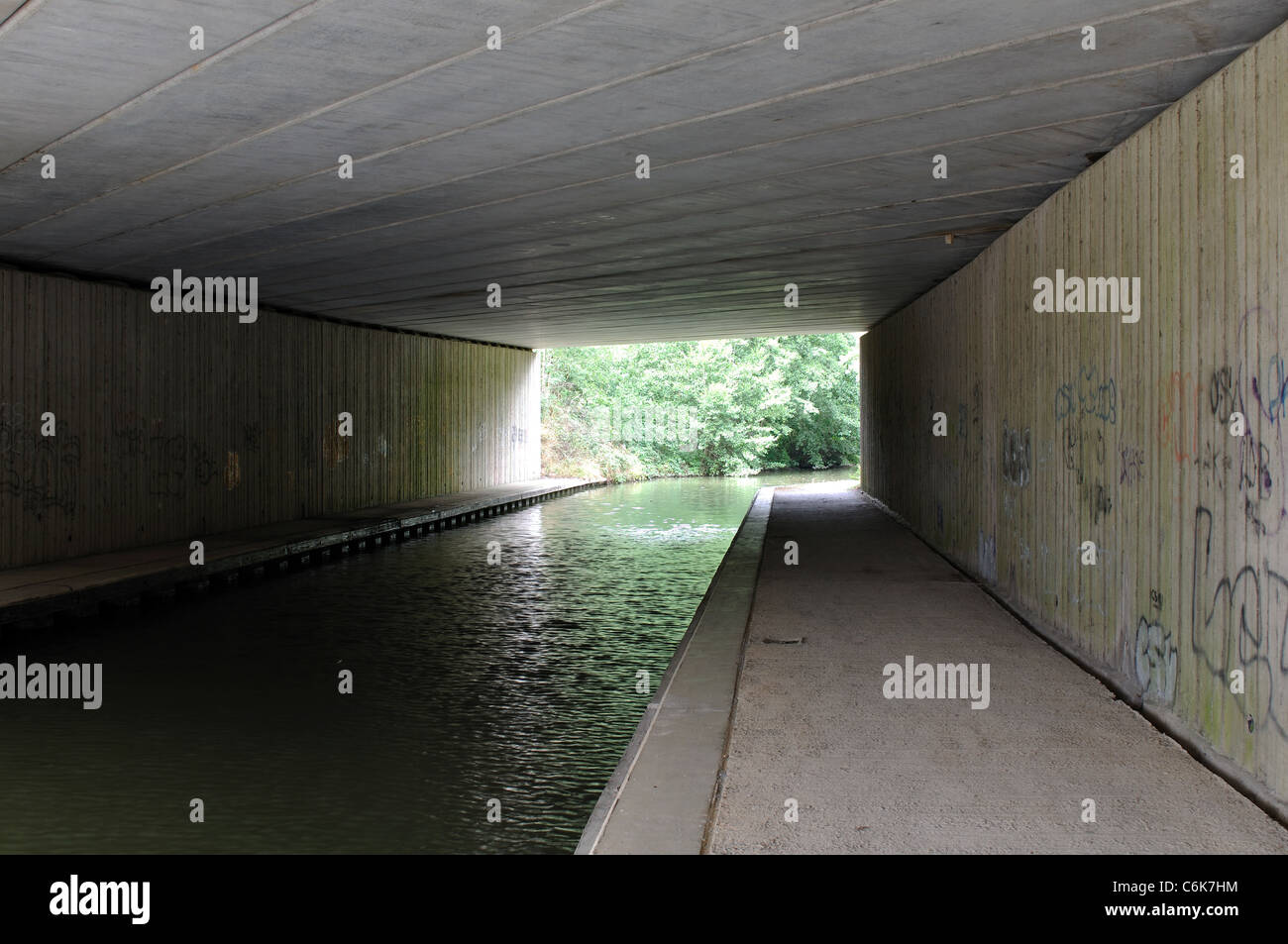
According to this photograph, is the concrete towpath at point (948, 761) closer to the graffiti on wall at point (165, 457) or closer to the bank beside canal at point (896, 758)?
the bank beside canal at point (896, 758)

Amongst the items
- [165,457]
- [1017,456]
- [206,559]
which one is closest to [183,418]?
[165,457]

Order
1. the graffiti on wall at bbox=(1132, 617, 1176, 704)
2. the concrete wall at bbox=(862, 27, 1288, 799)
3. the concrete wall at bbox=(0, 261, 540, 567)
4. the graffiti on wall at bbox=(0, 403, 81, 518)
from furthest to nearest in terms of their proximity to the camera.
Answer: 1. the concrete wall at bbox=(0, 261, 540, 567)
2. the graffiti on wall at bbox=(0, 403, 81, 518)
3. the graffiti on wall at bbox=(1132, 617, 1176, 704)
4. the concrete wall at bbox=(862, 27, 1288, 799)

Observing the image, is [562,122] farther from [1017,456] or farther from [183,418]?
[183,418]

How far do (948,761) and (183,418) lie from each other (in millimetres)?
10933

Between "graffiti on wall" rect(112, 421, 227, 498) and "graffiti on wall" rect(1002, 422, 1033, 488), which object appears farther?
"graffiti on wall" rect(112, 421, 227, 498)

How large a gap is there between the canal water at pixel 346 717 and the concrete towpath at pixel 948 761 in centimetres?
96

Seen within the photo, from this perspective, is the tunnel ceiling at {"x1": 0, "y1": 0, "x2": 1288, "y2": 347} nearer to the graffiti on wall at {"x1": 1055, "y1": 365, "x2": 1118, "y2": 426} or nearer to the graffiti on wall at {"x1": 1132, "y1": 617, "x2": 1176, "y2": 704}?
the graffiti on wall at {"x1": 1055, "y1": 365, "x2": 1118, "y2": 426}

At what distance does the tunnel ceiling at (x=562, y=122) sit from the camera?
4.38 meters

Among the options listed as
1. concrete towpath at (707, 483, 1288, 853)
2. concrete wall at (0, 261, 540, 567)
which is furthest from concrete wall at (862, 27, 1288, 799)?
concrete wall at (0, 261, 540, 567)

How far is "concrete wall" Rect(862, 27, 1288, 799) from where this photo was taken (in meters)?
3.95

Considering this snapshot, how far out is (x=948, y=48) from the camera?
4621 millimetres

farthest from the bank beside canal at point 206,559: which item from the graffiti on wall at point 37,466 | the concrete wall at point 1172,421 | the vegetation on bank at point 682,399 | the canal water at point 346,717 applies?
the vegetation on bank at point 682,399

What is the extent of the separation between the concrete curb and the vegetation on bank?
26299mm

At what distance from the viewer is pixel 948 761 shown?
4.40 metres
